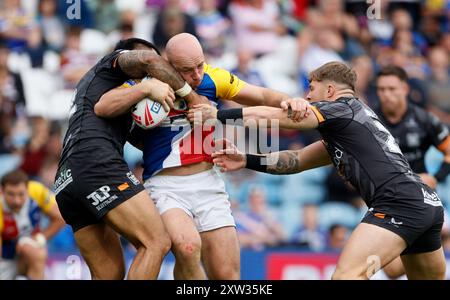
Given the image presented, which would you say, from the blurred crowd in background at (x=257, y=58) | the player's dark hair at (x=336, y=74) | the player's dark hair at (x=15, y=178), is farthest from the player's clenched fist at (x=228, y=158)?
the blurred crowd in background at (x=257, y=58)

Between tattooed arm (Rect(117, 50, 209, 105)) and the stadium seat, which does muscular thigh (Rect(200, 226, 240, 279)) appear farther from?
the stadium seat

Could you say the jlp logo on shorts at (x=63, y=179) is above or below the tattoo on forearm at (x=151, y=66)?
below

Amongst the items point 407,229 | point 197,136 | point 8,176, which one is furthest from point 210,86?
point 8,176

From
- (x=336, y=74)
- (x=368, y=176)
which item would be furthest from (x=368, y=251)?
(x=336, y=74)

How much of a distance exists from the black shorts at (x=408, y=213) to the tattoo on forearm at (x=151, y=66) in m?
1.99

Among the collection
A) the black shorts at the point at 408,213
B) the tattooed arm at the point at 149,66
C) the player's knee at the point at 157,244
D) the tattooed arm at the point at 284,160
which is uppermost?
the tattooed arm at the point at 149,66

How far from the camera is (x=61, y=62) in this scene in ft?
47.0

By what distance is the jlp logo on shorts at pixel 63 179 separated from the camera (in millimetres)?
7809

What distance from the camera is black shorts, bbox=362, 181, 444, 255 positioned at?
24.6 feet

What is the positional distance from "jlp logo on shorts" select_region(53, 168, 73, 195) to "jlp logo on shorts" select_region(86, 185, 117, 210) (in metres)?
0.27

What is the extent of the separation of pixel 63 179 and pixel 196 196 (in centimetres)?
118

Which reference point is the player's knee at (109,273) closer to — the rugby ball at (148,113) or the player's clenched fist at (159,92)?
the rugby ball at (148,113)

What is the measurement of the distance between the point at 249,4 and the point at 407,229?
833cm

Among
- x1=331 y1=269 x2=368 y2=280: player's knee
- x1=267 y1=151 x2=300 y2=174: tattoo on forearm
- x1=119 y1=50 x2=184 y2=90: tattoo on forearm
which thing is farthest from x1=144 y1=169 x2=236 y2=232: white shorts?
x1=331 y1=269 x2=368 y2=280: player's knee
